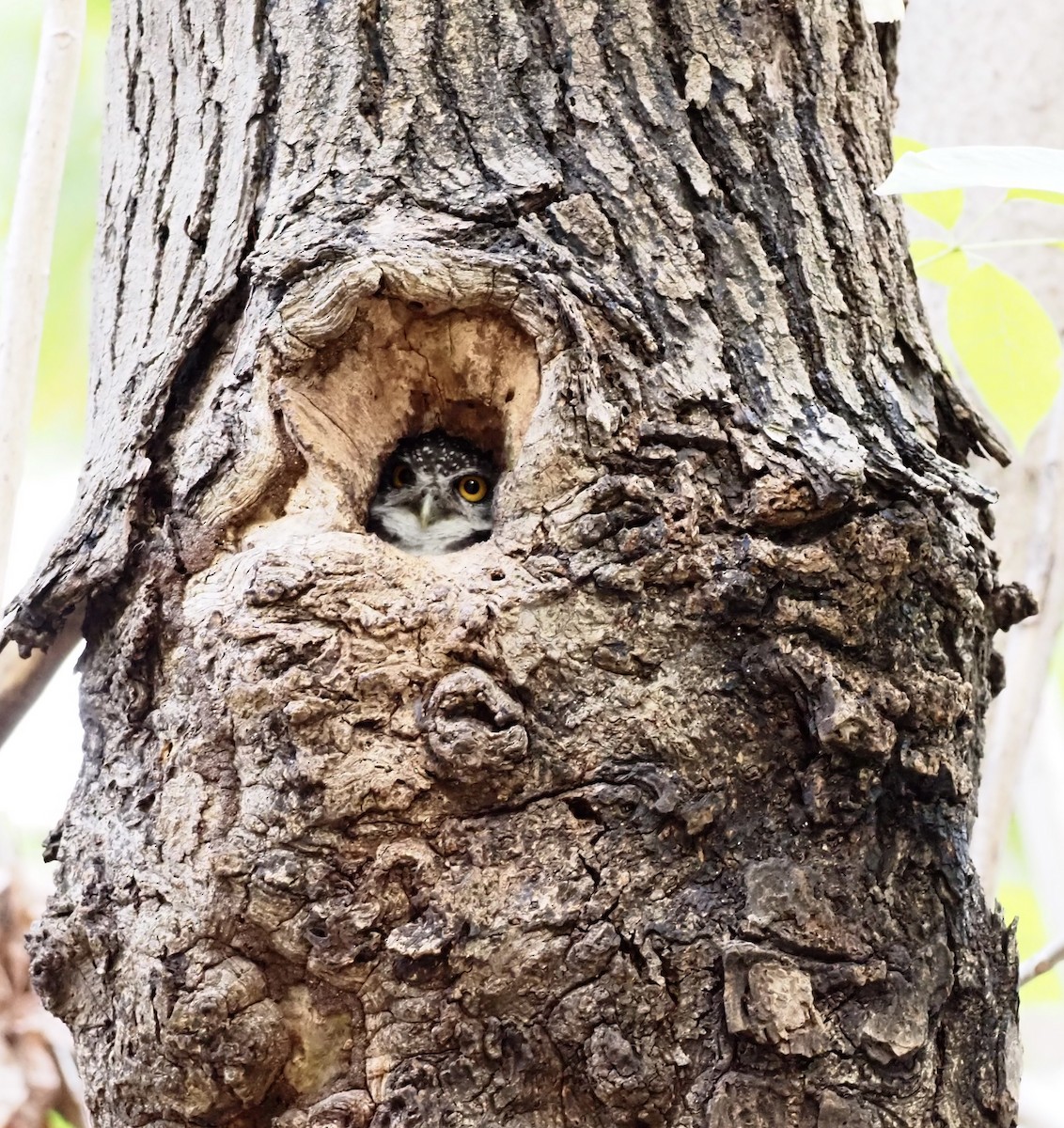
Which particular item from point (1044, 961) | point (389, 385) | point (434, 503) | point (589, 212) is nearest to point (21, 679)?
point (389, 385)

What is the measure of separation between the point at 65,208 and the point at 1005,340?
310 centimetres

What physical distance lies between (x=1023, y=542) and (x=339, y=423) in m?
1.94

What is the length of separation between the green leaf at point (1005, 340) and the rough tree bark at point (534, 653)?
24 cm

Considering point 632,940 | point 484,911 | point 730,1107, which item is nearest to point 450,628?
point 484,911

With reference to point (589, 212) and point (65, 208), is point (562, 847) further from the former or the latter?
point (65, 208)

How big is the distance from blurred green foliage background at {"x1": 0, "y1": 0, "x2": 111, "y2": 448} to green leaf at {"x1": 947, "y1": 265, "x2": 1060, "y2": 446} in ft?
7.91

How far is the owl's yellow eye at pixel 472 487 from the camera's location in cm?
271

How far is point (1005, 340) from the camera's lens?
2135 mm

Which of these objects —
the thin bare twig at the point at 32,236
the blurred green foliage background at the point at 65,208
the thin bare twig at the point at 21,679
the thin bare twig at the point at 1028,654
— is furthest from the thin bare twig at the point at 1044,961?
the blurred green foliage background at the point at 65,208

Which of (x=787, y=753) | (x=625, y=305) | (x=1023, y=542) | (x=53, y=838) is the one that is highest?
(x=1023, y=542)

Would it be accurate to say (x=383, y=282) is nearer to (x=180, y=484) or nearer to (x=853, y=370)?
(x=180, y=484)

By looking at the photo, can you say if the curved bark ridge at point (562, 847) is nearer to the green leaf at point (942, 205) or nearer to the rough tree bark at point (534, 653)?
the rough tree bark at point (534, 653)

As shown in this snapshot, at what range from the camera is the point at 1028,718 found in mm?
2768

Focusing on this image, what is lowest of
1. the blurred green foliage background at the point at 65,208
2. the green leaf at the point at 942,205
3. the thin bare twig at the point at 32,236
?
the thin bare twig at the point at 32,236
